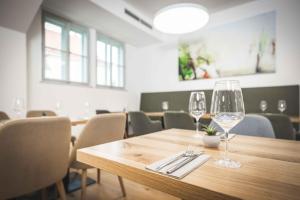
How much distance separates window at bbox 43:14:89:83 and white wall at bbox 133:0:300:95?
2194mm

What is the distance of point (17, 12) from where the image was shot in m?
2.38

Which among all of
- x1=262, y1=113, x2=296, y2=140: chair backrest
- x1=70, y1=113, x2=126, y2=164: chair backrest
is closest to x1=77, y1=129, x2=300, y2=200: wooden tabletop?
x1=70, y1=113, x2=126, y2=164: chair backrest

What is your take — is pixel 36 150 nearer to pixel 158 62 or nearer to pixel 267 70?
pixel 267 70

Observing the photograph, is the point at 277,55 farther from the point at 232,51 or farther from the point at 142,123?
the point at 142,123

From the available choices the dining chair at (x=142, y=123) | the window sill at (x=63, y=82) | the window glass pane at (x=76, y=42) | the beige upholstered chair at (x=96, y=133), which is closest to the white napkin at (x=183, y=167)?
the beige upholstered chair at (x=96, y=133)

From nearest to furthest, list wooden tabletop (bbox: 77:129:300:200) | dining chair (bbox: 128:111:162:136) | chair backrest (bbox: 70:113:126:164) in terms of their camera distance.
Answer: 1. wooden tabletop (bbox: 77:129:300:200)
2. chair backrest (bbox: 70:113:126:164)
3. dining chair (bbox: 128:111:162:136)

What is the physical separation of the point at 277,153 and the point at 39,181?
4.01ft

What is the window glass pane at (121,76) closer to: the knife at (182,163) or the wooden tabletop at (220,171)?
the wooden tabletop at (220,171)

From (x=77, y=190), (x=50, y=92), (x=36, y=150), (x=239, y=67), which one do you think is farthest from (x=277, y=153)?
(x=239, y=67)

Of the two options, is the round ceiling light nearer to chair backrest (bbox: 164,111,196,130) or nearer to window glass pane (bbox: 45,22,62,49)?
chair backrest (bbox: 164,111,196,130)

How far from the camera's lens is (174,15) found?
211 centimetres

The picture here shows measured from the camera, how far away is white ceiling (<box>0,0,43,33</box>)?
7.44ft

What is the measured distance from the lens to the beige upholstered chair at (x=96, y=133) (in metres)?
1.30

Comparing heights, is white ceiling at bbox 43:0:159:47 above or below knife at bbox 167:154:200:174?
above
